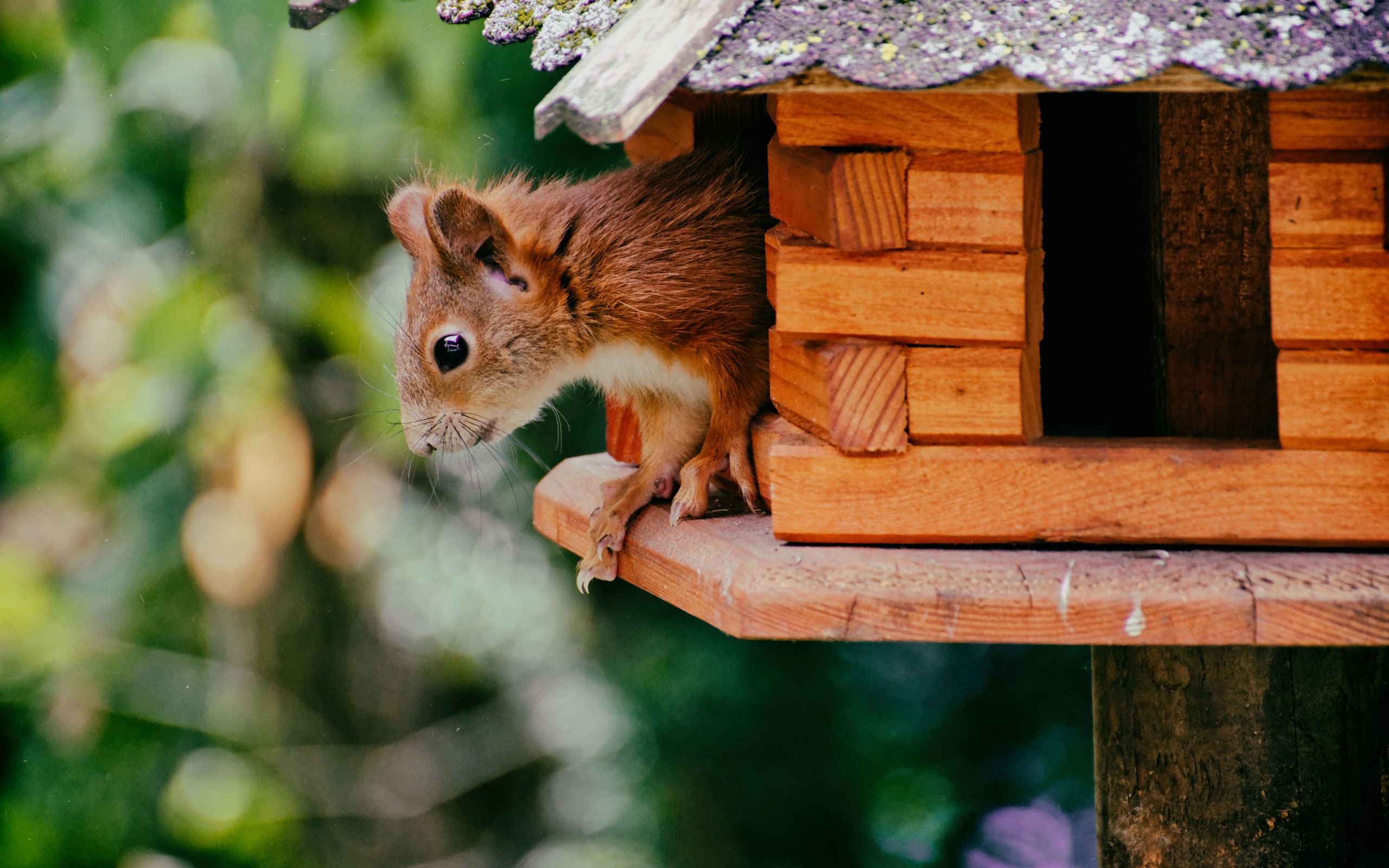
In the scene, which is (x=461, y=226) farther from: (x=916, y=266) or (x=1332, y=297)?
(x=1332, y=297)

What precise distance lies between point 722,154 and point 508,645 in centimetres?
170

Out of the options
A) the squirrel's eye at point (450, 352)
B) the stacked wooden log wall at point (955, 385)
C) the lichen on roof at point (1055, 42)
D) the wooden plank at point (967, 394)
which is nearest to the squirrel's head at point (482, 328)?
the squirrel's eye at point (450, 352)

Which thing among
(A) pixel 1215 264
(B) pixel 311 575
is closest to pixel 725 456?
(A) pixel 1215 264

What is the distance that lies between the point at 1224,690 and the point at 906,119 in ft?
2.61

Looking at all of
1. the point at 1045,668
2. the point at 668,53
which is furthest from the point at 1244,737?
the point at 1045,668

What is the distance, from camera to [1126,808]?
159cm

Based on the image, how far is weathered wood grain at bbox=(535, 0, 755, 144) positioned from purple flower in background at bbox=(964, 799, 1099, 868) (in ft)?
7.20

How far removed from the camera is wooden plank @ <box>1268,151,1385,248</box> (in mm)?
1180

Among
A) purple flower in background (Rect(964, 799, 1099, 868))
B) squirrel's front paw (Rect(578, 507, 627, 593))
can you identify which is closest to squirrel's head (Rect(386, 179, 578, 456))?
→ squirrel's front paw (Rect(578, 507, 627, 593))

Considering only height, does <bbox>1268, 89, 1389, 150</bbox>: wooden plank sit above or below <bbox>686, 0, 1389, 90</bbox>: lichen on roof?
below

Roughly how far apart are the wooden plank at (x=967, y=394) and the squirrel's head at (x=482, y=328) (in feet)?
1.79

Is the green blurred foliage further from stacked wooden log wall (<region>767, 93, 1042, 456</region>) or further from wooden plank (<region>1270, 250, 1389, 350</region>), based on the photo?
wooden plank (<region>1270, 250, 1389, 350</region>)

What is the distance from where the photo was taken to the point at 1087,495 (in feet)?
4.15

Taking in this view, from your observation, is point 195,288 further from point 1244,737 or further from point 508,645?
point 1244,737
